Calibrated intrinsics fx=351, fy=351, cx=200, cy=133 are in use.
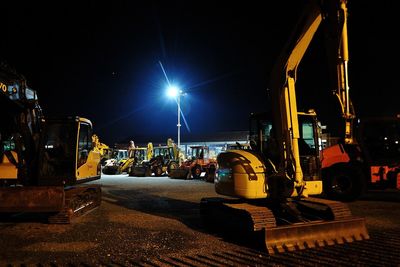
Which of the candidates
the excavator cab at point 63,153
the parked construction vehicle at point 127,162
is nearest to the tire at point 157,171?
the parked construction vehicle at point 127,162

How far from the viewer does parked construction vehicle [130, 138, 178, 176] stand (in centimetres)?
2845

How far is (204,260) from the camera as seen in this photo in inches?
231

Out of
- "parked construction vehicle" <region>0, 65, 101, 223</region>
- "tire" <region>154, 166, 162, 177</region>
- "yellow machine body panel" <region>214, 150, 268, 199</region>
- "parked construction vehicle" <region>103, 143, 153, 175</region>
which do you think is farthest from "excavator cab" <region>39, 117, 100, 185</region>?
"parked construction vehicle" <region>103, 143, 153, 175</region>

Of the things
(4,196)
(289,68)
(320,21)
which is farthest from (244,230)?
(4,196)

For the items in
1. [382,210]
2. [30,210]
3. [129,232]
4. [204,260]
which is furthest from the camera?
[382,210]

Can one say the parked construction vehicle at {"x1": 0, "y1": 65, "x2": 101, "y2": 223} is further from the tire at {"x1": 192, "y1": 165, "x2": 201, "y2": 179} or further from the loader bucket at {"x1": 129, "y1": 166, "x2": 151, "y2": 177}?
the loader bucket at {"x1": 129, "y1": 166, "x2": 151, "y2": 177}

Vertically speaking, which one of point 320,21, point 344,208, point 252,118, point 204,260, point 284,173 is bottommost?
point 204,260

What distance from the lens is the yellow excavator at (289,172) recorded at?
21.0ft

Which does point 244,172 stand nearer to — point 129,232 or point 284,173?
point 284,173

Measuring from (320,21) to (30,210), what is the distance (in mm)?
7945

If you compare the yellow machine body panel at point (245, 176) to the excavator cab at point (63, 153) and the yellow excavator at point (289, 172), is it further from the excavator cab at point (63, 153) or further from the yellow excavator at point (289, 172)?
the excavator cab at point (63, 153)

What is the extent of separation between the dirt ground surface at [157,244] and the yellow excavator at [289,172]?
1.21 ft

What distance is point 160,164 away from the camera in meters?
29.0

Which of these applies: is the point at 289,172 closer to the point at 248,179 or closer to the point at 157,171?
the point at 248,179
